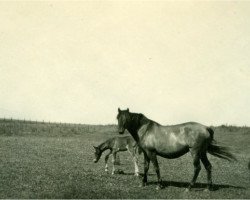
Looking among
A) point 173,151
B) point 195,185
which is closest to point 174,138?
point 173,151

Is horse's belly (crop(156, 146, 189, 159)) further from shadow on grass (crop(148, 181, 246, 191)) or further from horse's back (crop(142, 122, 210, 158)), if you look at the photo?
shadow on grass (crop(148, 181, 246, 191))

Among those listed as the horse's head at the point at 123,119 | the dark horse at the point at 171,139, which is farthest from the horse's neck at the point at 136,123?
the horse's head at the point at 123,119

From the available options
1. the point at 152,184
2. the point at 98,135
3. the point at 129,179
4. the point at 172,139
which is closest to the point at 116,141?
the point at 129,179

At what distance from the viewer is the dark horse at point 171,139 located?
16.2 m

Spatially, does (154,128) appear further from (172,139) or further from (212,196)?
(212,196)

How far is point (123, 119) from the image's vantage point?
55.8 ft

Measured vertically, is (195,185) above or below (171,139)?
below

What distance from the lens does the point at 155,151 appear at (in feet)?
56.1

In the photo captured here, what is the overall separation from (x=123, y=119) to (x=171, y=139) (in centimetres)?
202

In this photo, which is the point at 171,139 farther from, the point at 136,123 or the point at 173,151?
the point at 136,123

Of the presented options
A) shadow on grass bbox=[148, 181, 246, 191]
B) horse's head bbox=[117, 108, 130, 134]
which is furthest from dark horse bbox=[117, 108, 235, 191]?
shadow on grass bbox=[148, 181, 246, 191]

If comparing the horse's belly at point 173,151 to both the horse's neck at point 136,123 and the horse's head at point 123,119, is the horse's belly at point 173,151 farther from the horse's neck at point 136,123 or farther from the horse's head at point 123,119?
the horse's head at point 123,119

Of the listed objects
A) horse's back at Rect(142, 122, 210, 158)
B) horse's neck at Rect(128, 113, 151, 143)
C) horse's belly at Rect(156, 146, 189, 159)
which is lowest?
horse's belly at Rect(156, 146, 189, 159)

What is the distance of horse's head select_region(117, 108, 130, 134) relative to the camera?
16.9m
